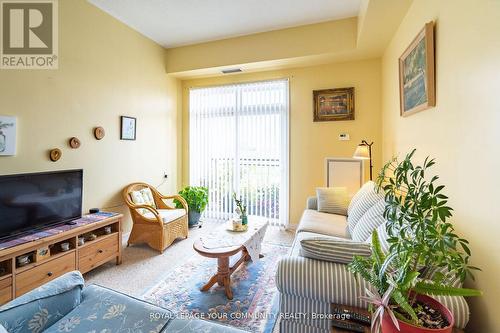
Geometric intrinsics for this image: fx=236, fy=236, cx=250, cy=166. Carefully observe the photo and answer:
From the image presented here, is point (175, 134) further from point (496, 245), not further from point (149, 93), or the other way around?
point (496, 245)

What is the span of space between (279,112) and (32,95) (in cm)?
322

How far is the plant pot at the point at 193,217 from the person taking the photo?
4.12 meters

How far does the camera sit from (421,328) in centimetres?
87

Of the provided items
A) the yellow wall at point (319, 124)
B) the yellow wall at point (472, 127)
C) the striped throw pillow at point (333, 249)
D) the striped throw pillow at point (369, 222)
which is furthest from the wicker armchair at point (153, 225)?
the yellow wall at point (472, 127)

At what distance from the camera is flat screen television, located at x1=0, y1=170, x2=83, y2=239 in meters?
2.05

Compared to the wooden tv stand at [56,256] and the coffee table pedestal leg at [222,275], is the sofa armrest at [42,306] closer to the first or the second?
the wooden tv stand at [56,256]

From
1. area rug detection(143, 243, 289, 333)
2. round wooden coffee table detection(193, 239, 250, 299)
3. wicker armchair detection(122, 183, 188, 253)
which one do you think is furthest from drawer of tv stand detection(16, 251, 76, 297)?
round wooden coffee table detection(193, 239, 250, 299)

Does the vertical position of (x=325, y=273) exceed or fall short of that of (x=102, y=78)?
it falls short

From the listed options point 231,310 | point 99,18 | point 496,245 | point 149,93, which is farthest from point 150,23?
point 496,245

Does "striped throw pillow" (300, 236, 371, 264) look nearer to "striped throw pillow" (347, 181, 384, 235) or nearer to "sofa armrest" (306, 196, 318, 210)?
"striped throw pillow" (347, 181, 384, 235)

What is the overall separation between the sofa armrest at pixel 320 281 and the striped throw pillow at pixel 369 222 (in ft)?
2.42

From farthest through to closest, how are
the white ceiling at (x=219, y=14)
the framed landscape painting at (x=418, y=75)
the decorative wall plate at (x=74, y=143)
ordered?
the white ceiling at (x=219, y=14) → the decorative wall plate at (x=74, y=143) → the framed landscape painting at (x=418, y=75)

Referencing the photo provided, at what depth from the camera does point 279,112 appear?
4090mm

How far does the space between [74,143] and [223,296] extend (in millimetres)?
2453
